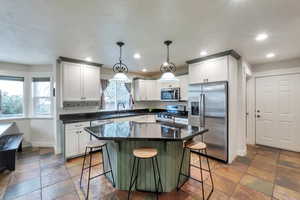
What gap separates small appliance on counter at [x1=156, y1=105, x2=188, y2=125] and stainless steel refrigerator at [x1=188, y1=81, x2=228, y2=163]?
0.44 m

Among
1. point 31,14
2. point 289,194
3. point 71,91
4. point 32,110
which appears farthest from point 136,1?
point 32,110

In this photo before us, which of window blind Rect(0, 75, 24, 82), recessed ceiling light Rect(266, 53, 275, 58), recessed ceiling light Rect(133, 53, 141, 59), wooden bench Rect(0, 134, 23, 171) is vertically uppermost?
recessed ceiling light Rect(133, 53, 141, 59)

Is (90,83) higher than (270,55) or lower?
lower

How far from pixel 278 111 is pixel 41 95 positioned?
7.10 m

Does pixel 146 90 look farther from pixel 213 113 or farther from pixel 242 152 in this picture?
pixel 242 152

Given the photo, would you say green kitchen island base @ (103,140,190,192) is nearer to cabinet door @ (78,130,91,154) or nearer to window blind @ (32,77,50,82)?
cabinet door @ (78,130,91,154)

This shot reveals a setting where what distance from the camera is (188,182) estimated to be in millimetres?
2404

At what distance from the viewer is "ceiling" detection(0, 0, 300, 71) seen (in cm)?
160

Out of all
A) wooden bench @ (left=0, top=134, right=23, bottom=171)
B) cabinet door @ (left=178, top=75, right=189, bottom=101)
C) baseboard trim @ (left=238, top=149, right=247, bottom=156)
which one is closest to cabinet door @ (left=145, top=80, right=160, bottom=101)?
cabinet door @ (left=178, top=75, right=189, bottom=101)

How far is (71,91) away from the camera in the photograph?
3.58 metres

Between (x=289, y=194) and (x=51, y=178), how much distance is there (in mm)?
3979

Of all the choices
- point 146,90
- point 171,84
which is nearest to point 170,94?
point 171,84

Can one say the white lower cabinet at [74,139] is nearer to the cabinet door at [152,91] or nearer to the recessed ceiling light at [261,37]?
the cabinet door at [152,91]

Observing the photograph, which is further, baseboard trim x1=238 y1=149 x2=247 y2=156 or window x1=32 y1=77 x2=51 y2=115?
window x1=32 y1=77 x2=51 y2=115
